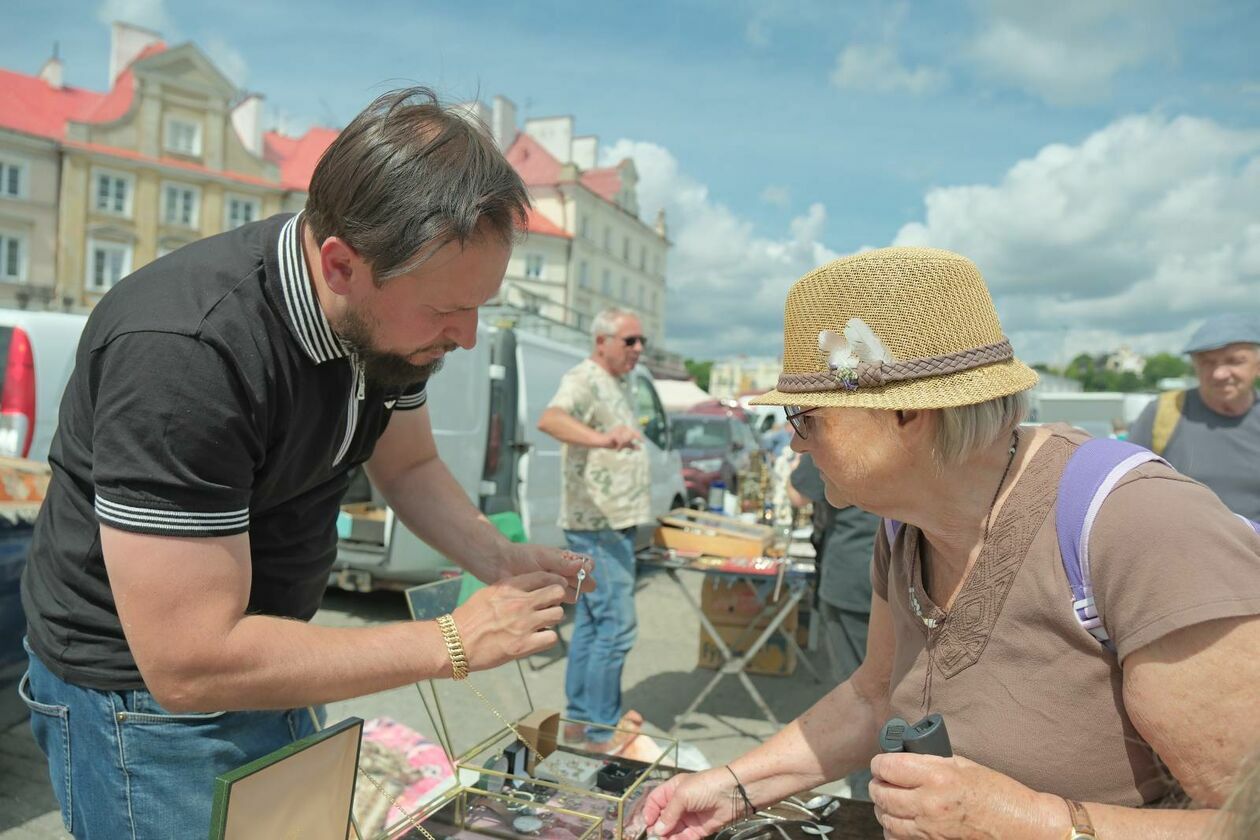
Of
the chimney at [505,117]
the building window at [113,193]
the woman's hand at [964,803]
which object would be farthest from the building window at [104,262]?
the woman's hand at [964,803]

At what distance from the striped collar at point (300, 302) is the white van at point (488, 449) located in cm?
390

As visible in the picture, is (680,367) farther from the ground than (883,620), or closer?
farther from the ground

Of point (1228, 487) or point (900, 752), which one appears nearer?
point (900, 752)

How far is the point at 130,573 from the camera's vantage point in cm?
125

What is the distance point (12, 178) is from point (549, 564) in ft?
114

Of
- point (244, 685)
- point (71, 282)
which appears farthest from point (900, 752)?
point (71, 282)

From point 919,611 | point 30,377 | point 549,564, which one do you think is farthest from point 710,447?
point 919,611

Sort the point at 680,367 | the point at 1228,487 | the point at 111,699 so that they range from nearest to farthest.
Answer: the point at 111,699 < the point at 1228,487 < the point at 680,367

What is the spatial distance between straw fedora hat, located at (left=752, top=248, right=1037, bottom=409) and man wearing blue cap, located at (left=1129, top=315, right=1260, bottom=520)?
337 cm

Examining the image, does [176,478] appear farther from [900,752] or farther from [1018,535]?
[1018,535]

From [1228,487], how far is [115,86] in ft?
126

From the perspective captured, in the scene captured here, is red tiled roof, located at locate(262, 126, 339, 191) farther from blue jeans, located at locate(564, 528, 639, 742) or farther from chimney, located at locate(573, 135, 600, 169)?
blue jeans, located at locate(564, 528, 639, 742)

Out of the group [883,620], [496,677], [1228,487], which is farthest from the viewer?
[1228,487]

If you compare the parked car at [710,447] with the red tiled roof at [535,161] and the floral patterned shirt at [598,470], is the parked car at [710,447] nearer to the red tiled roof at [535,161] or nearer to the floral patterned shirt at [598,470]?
the floral patterned shirt at [598,470]
